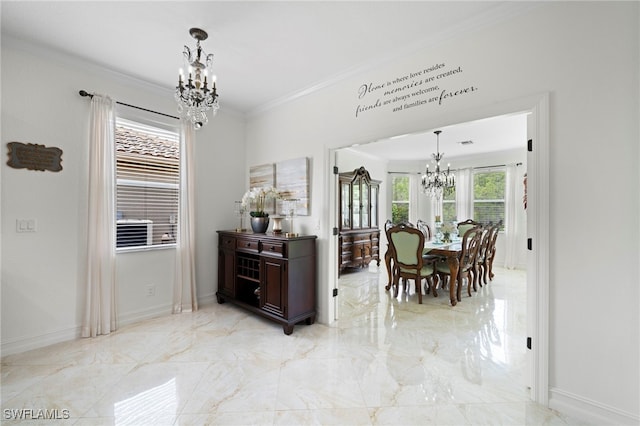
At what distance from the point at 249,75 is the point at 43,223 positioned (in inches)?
95.6

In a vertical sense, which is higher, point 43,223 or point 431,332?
point 43,223

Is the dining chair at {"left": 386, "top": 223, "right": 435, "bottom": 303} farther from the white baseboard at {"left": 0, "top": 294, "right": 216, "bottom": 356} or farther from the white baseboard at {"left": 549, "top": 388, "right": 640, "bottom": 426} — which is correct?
the white baseboard at {"left": 0, "top": 294, "right": 216, "bottom": 356}

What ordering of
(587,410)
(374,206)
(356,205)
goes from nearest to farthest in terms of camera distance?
(587,410) → (356,205) → (374,206)

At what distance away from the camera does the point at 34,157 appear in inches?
99.2

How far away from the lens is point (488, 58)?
2055 mm

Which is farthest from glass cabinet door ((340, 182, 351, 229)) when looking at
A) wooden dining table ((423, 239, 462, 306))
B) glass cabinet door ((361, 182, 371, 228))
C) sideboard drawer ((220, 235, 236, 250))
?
sideboard drawer ((220, 235, 236, 250))

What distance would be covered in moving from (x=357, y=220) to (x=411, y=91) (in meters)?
3.52

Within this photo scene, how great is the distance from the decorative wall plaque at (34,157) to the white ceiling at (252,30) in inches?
29.6

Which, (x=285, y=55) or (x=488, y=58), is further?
(x=285, y=55)

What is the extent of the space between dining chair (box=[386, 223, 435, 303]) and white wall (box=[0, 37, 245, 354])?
3079mm

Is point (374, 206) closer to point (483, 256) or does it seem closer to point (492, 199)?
point (483, 256)

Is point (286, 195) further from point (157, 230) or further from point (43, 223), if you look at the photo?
point (43, 223)

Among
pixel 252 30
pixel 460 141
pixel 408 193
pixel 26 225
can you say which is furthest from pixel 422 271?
pixel 26 225

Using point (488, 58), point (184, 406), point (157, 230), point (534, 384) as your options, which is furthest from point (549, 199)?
point (157, 230)
